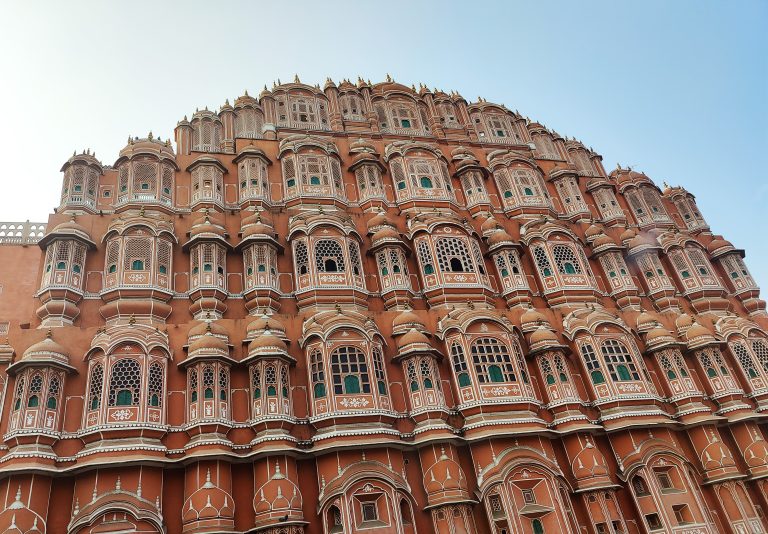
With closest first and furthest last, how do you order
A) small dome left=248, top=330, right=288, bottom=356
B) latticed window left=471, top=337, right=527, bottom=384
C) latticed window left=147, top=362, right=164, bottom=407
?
latticed window left=147, top=362, right=164, bottom=407
small dome left=248, top=330, right=288, bottom=356
latticed window left=471, top=337, right=527, bottom=384

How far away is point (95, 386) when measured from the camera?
18.3 m

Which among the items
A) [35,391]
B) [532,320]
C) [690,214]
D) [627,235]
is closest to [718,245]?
[690,214]

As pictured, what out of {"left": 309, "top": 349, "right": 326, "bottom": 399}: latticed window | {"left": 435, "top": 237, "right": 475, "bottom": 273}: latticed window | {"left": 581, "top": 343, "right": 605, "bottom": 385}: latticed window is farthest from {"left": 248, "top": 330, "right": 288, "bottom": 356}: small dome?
{"left": 581, "top": 343, "right": 605, "bottom": 385}: latticed window

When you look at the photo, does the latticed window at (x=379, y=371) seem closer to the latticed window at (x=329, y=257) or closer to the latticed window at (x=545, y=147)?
the latticed window at (x=329, y=257)

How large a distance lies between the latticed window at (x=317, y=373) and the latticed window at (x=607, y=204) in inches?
735


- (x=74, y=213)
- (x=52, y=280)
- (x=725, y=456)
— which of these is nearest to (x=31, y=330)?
(x=52, y=280)

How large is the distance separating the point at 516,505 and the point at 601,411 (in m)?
5.43

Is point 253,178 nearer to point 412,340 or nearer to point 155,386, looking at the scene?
point 412,340

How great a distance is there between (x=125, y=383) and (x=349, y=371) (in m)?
7.12

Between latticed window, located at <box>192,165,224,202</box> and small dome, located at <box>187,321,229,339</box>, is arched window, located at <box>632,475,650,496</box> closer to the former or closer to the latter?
small dome, located at <box>187,321,229,339</box>

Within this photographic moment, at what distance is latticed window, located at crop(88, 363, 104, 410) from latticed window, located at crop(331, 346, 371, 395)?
23.8 ft

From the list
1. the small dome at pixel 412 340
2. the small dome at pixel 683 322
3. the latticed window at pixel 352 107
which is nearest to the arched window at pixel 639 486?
the small dome at pixel 683 322

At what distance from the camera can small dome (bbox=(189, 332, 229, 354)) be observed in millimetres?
19078

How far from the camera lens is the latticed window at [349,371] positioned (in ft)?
64.6
